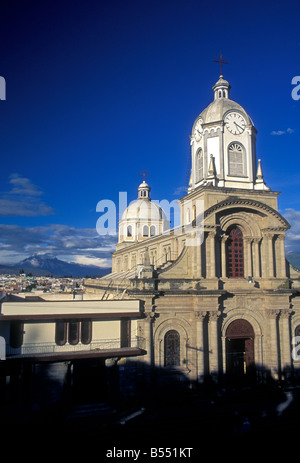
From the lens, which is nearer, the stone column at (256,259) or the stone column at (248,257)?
the stone column at (248,257)

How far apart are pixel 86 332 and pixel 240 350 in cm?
1269

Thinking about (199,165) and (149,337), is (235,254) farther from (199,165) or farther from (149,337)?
(149,337)

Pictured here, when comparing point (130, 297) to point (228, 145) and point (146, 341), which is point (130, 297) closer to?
point (146, 341)

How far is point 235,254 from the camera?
31844 mm

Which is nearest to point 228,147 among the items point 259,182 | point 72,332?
point 259,182

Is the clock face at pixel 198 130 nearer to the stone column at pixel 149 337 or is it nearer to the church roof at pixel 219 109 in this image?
the church roof at pixel 219 109

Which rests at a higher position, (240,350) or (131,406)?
(240,350)

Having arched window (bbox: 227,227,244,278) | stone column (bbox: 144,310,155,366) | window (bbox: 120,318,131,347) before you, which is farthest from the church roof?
window (bbox: 120,318,131,347)

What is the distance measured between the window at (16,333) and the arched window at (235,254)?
16562 millimetres

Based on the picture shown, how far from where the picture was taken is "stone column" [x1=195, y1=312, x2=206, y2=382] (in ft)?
92.2

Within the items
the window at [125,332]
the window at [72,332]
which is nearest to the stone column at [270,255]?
the window at [125,332]

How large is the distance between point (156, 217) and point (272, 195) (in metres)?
23.8

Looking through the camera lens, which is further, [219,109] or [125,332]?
[219,109]

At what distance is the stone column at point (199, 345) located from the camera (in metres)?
28.1
